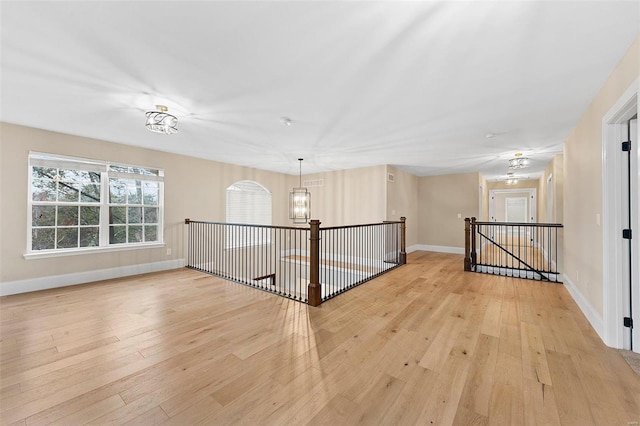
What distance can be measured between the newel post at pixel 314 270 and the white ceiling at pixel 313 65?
4.95 ft

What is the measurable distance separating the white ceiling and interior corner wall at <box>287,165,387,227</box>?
8.37 ft

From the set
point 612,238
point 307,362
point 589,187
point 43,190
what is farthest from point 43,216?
point 589,187

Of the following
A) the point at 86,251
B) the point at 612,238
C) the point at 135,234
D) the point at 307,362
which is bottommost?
the point at 307,362

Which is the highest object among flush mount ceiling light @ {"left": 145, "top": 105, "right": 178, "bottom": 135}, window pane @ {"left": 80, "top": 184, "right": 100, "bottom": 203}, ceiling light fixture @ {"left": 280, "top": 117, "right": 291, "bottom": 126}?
ceiling light fixture @ {"left": 280, "top": 117, "right": 291, "bottom": 126}

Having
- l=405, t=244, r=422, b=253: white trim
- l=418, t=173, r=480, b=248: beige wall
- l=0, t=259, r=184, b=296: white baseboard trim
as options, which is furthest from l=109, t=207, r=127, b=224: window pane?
l=418, t=173, r=480, b=248: beige wall

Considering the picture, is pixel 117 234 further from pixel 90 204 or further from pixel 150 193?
pixel 150 193

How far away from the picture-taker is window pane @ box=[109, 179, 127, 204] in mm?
4484

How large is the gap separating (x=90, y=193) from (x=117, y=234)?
815 millimetres

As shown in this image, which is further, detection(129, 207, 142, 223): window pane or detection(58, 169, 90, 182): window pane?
detection(129, 207, 142, 223): window pane

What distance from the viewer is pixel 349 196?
A: 6.96 metres

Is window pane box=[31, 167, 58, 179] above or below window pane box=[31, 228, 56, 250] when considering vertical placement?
above

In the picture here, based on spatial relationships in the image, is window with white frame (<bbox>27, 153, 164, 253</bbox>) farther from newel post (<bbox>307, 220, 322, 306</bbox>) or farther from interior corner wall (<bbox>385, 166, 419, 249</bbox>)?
interior corner wall (<bbox>385, 166, 419, 249</bbox>)

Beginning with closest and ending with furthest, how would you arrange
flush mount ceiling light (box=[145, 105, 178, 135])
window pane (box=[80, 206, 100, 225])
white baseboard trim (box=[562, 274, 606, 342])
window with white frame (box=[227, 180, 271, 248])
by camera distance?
white baseboard trim (box=[562, 274, 606, 342])
flush mount ceiling light (box=[145, 105, 178, 135])
window pane (box=[80, 206, 100, 225])
window with white frame (box=[227, 180, 271, 248])

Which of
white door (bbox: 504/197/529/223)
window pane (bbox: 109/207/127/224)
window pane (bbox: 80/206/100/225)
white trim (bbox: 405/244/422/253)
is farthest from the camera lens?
white door (bbox: 504/197/529/223)
